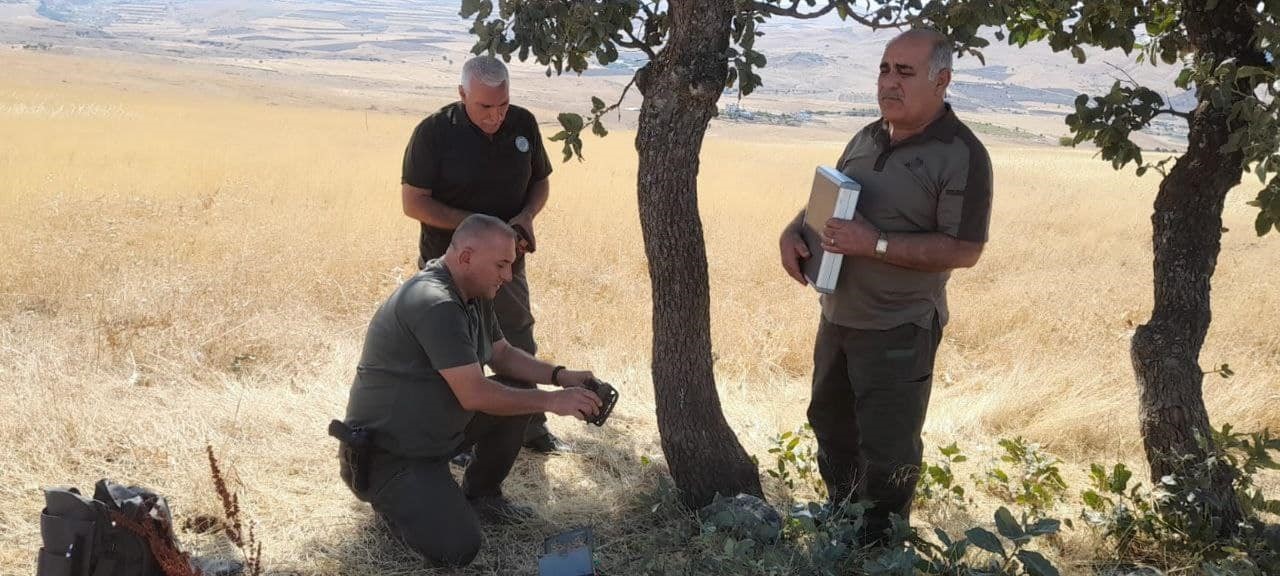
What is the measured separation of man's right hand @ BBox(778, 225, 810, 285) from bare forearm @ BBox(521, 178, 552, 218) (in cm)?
139

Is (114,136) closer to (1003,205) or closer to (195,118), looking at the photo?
(195,118)

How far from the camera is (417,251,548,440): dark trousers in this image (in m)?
4.43

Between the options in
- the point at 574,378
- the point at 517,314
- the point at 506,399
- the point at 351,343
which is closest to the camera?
the point at 506,399

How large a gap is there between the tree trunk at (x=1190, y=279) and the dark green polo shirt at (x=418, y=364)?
2.58 meters

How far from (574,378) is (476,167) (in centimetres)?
122

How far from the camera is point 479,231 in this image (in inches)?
127

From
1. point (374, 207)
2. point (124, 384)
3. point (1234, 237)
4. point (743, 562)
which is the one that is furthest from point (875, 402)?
point (1234, 237)

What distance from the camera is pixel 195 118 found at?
2766 centimetres

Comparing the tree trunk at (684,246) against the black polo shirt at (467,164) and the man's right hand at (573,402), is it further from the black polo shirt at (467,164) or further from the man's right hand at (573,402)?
the black polo shirt at (467,164)

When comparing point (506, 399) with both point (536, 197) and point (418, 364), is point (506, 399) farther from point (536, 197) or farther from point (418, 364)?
point (536, 197)

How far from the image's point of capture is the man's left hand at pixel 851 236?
305 cm

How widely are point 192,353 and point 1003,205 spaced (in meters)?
14.8

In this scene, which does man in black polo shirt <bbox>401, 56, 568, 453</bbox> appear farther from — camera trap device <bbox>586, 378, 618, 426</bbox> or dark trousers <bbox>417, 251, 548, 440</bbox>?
camera trap device <bbox>586, 378, 618, 426</bbox>

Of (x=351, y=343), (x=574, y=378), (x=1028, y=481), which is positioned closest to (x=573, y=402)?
(x=574, y=378)
